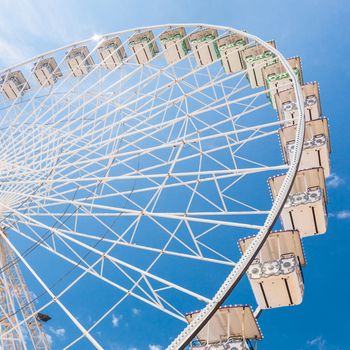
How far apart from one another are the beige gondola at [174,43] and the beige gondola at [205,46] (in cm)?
65

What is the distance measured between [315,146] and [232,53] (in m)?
8.48

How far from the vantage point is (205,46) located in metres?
23.9

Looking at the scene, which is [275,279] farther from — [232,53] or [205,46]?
[205,46]

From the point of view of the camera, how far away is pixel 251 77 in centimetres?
2148

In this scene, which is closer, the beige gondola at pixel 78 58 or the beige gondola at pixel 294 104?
the beige gondola at pixel 294 104

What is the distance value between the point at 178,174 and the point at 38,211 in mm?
5079

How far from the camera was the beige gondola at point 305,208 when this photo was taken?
46.1 ft

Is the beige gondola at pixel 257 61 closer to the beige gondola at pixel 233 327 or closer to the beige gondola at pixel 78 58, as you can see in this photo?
the beige gondola at pixel 78 58

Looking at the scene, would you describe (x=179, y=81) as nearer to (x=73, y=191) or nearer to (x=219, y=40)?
(x=219, y=40)

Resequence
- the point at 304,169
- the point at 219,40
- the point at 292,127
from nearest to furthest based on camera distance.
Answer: the point at 304,169, the point at 292,127, the point at 219,40

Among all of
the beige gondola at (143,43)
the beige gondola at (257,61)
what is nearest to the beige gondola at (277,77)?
the beige gondola at (257,61)

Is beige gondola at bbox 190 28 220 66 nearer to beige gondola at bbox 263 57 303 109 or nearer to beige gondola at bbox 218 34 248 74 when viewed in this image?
beige gondola at bbox 218 34 248 74

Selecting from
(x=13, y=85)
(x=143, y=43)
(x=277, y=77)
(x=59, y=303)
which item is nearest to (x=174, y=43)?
(x=143, y=43)

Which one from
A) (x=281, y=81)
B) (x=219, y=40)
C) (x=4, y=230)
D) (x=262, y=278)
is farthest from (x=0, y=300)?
(x=219, y=40)
